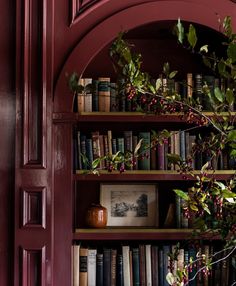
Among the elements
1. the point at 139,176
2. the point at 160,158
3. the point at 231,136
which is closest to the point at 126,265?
the point at 139,176

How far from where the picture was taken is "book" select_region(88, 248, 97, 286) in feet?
9.49

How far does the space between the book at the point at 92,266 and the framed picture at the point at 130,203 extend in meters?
0.24

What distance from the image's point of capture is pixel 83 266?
2.90 metres

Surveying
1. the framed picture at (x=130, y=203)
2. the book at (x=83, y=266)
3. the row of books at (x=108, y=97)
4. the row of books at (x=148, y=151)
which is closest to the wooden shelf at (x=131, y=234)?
the book at (x=83, y=266)

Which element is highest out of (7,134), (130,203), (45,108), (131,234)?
(45,108)

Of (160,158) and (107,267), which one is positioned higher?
(160,158)

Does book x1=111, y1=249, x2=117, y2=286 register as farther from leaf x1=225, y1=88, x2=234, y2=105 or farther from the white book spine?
leaf x1=225, y1=88, x2=234, y2=105

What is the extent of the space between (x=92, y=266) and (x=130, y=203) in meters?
0.45

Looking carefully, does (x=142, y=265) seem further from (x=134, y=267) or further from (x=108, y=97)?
(x=108, y=97)

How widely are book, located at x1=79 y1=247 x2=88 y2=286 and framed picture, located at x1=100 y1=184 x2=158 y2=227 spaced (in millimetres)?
264

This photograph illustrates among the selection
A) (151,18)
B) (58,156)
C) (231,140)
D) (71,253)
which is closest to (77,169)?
(58,156)

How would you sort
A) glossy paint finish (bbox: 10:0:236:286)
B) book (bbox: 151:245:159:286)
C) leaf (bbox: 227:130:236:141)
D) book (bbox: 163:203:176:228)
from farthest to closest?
book (bbox: 163:203:176:228)
book (bbox: 151:245:159:286)
glossy paint finish (bbox: 10:0:236:286)
leaf (bbox: 227:130:236:141)

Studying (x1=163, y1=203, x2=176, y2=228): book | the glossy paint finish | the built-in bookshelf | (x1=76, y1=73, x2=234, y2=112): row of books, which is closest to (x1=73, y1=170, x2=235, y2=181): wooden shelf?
the built-in bookshelf

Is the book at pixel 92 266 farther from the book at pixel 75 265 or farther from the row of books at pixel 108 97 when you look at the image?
A: the row of books at pixel 108 97
